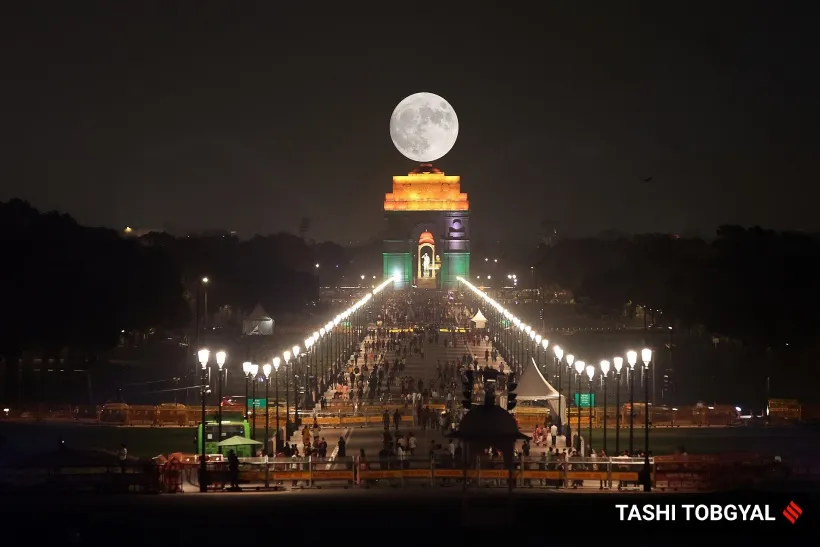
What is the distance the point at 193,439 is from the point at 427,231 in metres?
132

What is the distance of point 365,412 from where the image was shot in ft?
128

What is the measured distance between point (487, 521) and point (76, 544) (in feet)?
16.5

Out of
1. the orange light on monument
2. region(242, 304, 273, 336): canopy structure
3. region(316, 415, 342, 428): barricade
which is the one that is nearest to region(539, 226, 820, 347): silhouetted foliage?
region(242, 304, 273, 336): canopy structure

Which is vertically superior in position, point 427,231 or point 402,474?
point 427,231

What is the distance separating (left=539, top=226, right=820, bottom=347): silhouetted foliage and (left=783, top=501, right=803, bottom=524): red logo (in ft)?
131

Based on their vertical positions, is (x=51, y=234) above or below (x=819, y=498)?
above

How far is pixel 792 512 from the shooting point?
18188 mm

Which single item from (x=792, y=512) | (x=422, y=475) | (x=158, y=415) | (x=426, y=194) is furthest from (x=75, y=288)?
(x=426, y=194)

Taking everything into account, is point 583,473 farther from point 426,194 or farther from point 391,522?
point 426,194

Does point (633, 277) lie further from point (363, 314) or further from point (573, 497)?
point (573, 497)

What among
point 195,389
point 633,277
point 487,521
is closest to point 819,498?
point 487,521

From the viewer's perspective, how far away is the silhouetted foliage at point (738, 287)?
60.0 metres

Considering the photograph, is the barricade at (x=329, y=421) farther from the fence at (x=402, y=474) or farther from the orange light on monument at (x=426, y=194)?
the orange light on monument at (x=426, y=194)

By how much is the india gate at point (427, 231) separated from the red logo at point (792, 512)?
136m
